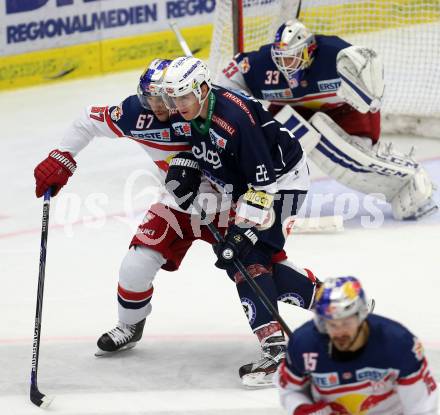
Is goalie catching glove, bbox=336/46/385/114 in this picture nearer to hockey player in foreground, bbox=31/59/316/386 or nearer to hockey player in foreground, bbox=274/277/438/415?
hockey player in foreground, bbox=31/59/316/386

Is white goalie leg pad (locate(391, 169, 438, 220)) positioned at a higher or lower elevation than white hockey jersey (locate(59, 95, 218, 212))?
lower

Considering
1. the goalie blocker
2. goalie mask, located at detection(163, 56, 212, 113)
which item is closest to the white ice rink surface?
the goalie blocker

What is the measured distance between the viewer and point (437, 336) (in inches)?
181

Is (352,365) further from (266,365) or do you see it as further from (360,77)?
(360,77)

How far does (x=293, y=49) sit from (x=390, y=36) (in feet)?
8.67

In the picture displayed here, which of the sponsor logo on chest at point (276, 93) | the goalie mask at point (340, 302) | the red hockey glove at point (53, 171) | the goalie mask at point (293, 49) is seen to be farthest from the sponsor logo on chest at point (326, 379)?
the sponsor logo on chest at point (276, 93)

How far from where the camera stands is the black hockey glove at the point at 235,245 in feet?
13.5

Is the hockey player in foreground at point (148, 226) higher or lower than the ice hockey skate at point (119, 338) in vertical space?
higher

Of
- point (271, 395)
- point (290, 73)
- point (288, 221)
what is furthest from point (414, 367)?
point (290, 73)

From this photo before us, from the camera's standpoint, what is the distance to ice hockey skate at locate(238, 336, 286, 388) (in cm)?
418

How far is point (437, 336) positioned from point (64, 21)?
203 inches

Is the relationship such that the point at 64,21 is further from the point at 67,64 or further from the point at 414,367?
the point at 414,367

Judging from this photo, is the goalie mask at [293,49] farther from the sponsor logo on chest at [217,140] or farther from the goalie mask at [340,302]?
the goalie mask at [340,302]

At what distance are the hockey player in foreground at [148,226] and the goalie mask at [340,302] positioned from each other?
4.36ft
